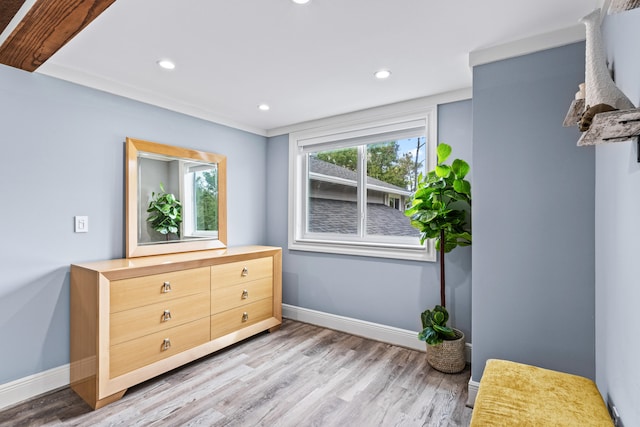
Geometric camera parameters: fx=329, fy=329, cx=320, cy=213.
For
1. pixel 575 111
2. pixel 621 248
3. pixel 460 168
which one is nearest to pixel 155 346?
pixel 460 168

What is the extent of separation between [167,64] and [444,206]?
223 cm

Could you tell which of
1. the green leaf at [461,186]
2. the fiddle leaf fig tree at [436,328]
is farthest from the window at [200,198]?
the green leaf at [461,186]

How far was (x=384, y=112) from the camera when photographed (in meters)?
3.18

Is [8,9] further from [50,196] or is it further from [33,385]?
[33,385]

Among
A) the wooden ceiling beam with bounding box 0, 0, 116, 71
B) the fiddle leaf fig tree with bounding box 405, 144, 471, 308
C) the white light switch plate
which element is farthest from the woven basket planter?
the wooden ceiling beam with bounding box 0, 0, 116, 71

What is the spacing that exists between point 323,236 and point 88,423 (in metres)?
2.49

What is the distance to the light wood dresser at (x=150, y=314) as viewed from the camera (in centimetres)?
211

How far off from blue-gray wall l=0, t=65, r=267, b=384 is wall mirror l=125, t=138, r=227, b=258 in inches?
3.8

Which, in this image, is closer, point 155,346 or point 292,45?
point 292,45

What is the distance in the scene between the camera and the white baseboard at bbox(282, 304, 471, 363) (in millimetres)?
2992

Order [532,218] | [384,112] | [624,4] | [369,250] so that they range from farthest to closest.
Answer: [369,250], [384,112], [532,218], [624,4]

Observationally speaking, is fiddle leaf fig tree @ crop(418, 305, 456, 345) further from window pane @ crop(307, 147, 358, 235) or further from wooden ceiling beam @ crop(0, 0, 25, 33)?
wooden ceiling beam @ crop(0, 0, 25, 33)

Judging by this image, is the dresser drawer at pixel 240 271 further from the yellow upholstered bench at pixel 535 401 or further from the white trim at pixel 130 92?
the yellow upholstered bench at pixel 535 401

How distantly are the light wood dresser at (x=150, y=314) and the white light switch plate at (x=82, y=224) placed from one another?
274 millimetres
